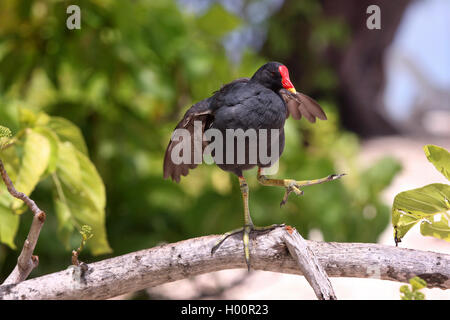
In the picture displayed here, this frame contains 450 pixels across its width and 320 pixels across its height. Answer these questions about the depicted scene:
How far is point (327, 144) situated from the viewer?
4.24ft

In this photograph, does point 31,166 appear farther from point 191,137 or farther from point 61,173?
point 191,137

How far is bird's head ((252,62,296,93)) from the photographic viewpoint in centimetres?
31

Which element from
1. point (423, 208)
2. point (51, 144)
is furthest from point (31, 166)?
point (423, 208)

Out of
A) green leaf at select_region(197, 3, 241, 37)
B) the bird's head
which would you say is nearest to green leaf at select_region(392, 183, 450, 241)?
the bird's head

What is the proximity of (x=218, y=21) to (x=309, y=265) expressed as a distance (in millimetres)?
679

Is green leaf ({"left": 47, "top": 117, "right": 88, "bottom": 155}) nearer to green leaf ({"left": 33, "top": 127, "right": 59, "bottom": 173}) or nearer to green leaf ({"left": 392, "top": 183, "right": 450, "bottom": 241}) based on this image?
green leaf ({"left": 33, "top": 127, "right": 59, "bottom": 173})

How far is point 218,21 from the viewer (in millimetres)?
924

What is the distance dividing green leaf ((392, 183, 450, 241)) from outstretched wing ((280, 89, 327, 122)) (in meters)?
0.09

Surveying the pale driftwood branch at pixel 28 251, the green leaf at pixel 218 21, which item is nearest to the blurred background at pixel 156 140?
the green leaf at pixel 218 21

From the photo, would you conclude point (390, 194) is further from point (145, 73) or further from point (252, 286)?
point (145, 73)

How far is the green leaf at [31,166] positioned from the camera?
472 millimetres

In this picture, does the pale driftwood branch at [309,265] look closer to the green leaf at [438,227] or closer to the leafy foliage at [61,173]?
the green leaf at [438,227]
